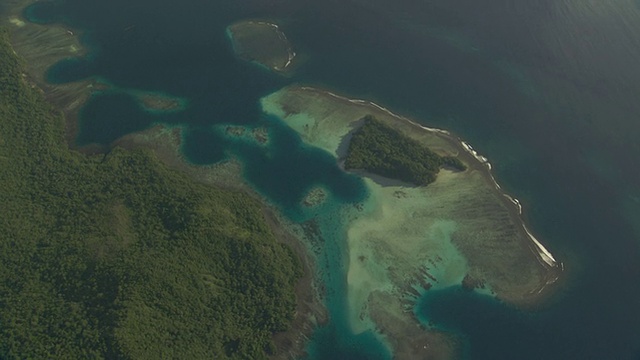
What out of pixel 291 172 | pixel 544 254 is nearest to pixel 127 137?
pixel 291 172

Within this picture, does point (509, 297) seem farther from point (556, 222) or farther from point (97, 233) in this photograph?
point (97, 233)

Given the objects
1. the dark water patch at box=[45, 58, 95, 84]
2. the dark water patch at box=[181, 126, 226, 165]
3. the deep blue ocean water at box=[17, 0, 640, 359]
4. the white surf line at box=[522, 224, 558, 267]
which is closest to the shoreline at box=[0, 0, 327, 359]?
the dark water patch at box=[45, 58, 95, 84]

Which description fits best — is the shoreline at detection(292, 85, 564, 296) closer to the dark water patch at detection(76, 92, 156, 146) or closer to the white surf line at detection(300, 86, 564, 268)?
the white surf line at detection(300, 86, 564, 268)

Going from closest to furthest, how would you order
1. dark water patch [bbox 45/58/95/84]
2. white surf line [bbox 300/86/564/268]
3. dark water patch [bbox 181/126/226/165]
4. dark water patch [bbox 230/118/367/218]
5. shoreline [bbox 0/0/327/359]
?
shoreline [bbox 0/0/327/359]
white surf line [bbox 300/86/564/268]
dark water patch [bbox 230/118/367/218]
dark water patch [bbox 181/126/226/165]
dark water patch [bbox 45/58/95/84]

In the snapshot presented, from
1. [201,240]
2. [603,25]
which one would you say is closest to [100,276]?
[201,240]

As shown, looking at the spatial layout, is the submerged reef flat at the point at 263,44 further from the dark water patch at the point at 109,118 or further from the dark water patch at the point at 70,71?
the dark water patch at the point at 70,71

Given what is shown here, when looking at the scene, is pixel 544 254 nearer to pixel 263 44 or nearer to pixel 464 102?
pixel 464 102

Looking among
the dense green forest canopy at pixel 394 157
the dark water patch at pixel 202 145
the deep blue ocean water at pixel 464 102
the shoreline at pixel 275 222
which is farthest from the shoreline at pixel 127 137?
the dense green forest canopy at pixel 394 157
